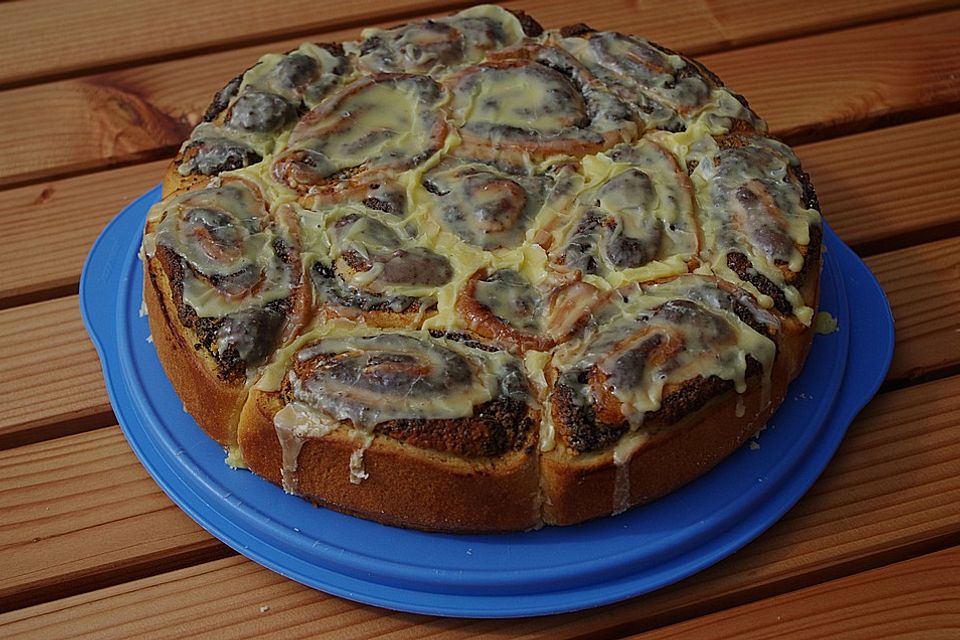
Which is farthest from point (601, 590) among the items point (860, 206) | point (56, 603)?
point (860, 206)

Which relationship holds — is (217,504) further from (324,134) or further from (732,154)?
(732,154)

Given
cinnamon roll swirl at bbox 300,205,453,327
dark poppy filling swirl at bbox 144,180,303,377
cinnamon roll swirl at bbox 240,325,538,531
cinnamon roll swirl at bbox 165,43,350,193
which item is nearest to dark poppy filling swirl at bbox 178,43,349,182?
cinnamon roll swirl at bbox 165,43,350,193

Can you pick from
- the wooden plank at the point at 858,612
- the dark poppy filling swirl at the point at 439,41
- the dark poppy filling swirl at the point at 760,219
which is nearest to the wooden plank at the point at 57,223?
the dark poppy filling swirl at the point at 439,41

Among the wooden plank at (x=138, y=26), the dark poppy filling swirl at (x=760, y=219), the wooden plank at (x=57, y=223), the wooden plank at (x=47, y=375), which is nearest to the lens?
the dark poppy filling swirl at (x=760, y=219)

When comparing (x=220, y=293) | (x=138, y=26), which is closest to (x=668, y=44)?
(x=138, y=26)

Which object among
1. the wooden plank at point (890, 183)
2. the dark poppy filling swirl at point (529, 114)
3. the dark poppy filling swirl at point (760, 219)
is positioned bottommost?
the wooden plank at point (890, 183)

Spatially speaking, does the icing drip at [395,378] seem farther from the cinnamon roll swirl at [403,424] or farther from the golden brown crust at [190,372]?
the golden brown crust at [190,372]

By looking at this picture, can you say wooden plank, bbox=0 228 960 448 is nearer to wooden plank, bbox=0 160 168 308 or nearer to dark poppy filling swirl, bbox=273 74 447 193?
wooden plank, bbox=0 160 168 308
